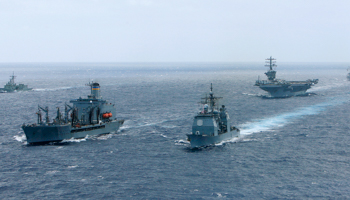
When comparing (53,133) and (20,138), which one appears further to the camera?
(20,138)

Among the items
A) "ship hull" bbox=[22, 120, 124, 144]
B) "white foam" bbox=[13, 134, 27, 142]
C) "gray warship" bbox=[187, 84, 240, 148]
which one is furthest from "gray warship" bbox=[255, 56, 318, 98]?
"white foam" bbox=[13, 134, 27, 142]

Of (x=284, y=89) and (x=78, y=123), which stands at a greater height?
(x=284, y=89)

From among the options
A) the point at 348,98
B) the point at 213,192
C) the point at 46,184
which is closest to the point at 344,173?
the point at 213,192

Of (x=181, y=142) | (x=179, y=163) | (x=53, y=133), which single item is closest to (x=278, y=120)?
(x=181, y=142)

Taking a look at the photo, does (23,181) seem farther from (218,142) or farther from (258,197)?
(218,142)

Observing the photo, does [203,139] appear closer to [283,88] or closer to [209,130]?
[209,130]

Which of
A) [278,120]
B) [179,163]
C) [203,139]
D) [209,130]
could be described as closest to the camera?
[179,163]

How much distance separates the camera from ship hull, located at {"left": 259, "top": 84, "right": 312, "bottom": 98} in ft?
452

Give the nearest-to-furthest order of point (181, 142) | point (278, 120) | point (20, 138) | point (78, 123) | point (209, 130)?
1. point (209, 130)
2. point (181, 142)
3. point (20, 138)
4. point (78, 123)
5. point (278, 120)

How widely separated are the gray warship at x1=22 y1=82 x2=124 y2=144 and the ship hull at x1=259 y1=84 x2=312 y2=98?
78134 millimetres

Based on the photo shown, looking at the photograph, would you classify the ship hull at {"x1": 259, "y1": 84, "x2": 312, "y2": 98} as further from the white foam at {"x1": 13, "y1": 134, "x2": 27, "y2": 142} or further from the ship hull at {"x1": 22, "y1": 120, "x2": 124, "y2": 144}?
the white foam at {"x1": 13, "y1": 134, "x2": 27, "y2": 142}

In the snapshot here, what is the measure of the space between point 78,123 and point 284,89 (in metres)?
92.9

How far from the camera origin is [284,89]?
5458 inches

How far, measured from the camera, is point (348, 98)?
127 meters
